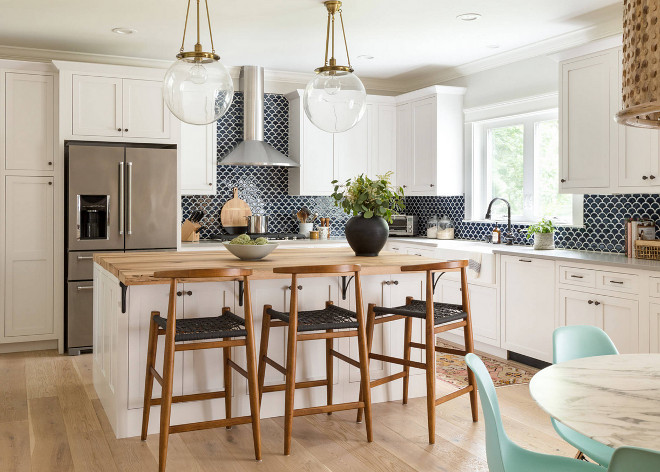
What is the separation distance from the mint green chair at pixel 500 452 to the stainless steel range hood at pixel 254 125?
472 centimetres

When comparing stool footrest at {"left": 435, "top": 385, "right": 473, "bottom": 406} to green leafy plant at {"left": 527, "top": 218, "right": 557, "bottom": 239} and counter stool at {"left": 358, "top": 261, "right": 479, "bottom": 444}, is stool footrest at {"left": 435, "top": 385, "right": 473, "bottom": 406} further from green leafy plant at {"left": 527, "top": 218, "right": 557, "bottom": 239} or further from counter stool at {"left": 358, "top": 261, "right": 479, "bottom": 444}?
green leafy plant at {"left": 527, "top": 218, "right": 557, "bottom": 239}

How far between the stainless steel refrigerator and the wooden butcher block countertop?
4.82 ft

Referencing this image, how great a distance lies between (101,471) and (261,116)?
4263 mm

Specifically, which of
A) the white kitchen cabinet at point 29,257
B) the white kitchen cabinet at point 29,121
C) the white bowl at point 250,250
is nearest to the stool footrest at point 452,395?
the white bowl at point 250,250

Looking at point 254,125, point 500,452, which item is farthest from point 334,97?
point 254,125

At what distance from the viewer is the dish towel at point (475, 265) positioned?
17.8 ft

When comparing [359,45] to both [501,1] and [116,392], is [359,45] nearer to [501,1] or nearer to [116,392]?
[501,1]

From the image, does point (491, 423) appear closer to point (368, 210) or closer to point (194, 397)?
point (194, 397)

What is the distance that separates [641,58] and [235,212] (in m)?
5.98

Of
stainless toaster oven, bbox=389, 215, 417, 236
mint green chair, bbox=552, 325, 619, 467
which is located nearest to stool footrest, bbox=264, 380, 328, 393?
mint green chair, bbox=552, 325, 619, 467

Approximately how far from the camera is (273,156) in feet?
21.3

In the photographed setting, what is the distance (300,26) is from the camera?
5.07 m

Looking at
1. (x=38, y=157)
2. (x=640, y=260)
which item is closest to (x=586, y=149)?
(x=640, y=260)

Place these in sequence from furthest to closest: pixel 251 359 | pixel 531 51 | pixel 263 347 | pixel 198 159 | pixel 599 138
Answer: pixel 198 159, pixel 531 51, pixel 599 138, pixel 263 347, pixel 251 359
